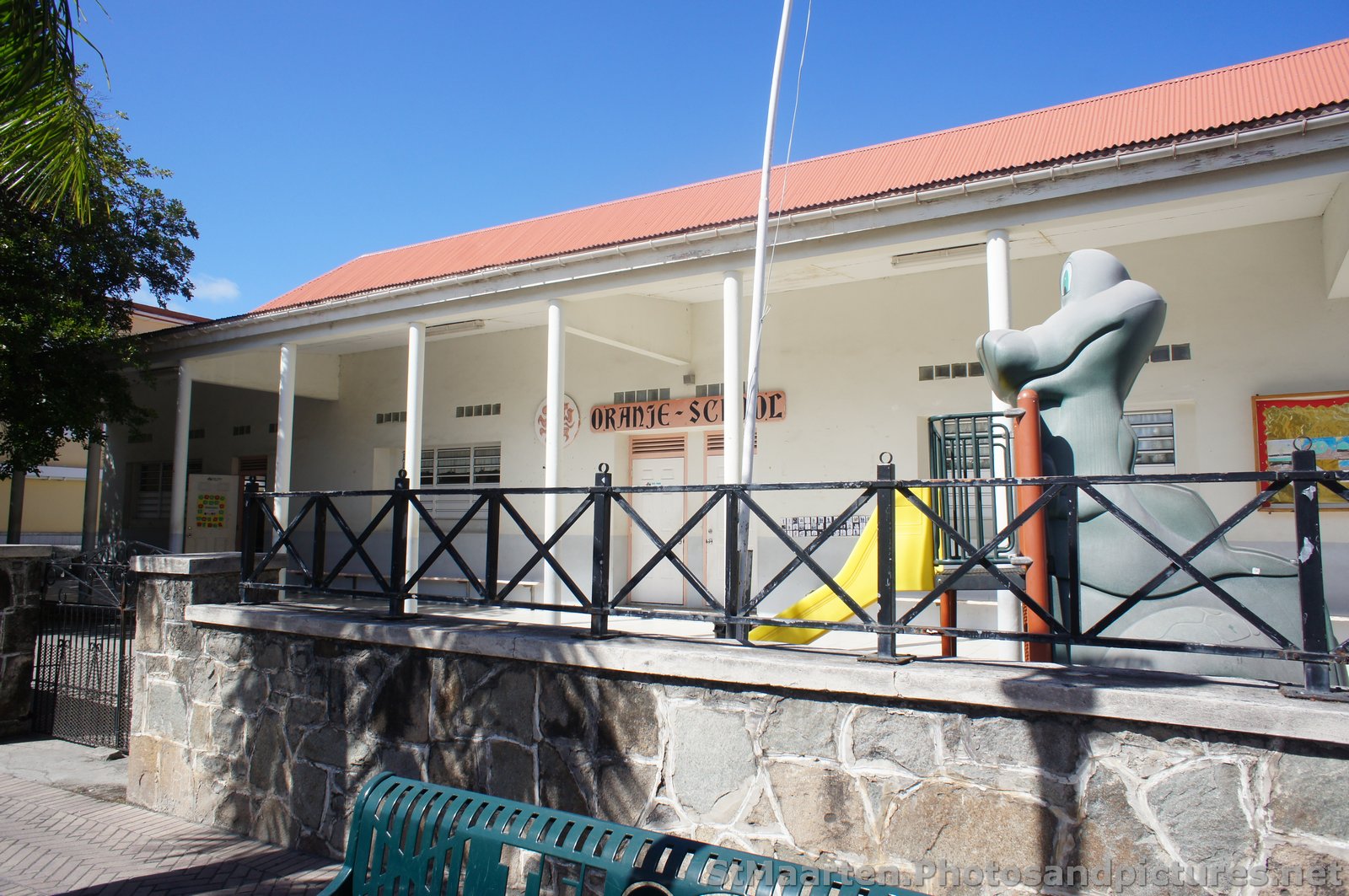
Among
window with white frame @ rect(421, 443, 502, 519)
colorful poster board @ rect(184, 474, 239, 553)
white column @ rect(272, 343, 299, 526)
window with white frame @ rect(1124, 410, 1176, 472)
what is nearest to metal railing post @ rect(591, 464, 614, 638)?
window with white frame @ rect(1124, 410, 1176, 472)

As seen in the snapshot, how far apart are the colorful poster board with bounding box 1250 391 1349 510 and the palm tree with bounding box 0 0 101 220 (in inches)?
356

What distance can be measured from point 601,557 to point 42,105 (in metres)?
3.94

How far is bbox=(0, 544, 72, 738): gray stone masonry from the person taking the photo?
7.30m

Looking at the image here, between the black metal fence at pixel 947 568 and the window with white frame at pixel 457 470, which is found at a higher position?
the window with white frame at pixel 457 470

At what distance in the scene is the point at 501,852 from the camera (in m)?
2.90

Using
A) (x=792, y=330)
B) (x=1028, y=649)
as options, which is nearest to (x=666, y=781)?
(x=1028, y=649)

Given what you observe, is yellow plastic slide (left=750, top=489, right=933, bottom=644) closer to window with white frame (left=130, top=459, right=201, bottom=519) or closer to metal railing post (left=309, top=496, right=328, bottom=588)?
metal railing post (left=309, top=496, right=328, bottom=588)

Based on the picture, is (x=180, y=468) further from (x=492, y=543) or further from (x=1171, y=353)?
(x=1171, y=353)

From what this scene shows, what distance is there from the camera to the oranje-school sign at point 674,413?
10.6 metres

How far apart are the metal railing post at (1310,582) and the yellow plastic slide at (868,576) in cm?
237

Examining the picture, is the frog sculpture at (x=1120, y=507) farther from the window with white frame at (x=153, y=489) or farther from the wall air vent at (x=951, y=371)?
the window with white frame at (x=153, y=489)

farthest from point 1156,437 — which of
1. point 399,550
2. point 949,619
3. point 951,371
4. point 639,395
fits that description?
point 399,550

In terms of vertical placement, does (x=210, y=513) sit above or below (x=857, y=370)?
below

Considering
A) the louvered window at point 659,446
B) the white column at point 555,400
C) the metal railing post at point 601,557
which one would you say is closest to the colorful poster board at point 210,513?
the louvered window at point 659,446
